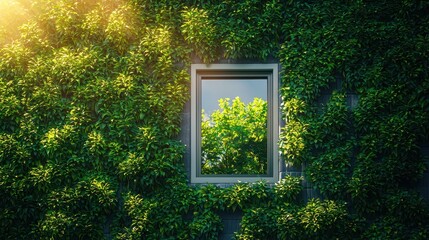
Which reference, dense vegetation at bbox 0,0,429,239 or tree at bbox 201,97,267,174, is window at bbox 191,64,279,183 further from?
dense vegetation at bbox 0,0,429,239

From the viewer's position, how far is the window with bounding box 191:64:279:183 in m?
6.67

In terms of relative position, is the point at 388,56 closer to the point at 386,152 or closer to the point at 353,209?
the point at 386,152

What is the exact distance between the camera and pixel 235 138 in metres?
6.74

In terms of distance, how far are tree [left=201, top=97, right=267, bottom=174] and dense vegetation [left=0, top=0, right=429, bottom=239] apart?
351mm

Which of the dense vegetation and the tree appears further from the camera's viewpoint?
the tree

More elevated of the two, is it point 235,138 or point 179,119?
point 179,119

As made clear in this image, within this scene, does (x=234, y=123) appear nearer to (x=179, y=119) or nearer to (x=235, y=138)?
(x=235, y=138)

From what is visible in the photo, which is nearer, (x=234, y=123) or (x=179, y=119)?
(x=179, y=119)

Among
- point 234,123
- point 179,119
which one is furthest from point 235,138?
point 179,119

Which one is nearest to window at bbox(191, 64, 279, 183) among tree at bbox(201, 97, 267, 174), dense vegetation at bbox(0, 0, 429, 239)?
tree at bbox(201, 97, 267, 174)

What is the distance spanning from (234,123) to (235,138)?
21 cm

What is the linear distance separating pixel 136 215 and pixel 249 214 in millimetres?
1437

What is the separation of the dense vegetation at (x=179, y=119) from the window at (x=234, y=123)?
0.66 feet

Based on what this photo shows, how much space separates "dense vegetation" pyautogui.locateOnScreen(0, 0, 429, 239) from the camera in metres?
6.32
